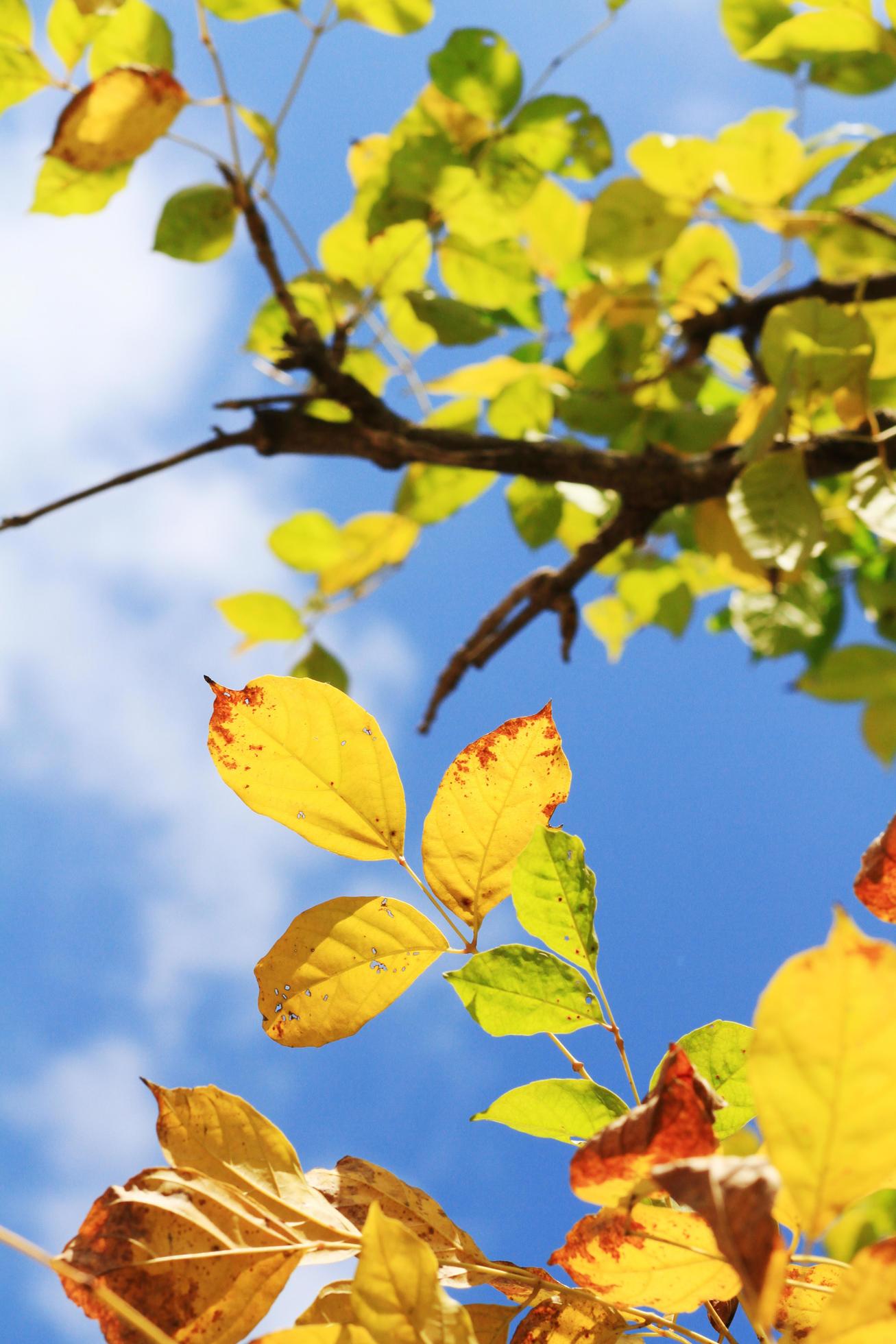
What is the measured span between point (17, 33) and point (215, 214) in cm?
21

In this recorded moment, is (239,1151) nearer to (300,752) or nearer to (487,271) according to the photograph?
(300,752)

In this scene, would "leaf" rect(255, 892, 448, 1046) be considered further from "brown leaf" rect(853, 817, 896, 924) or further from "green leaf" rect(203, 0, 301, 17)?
"green leaf" rect(203, 0, 301, 17)

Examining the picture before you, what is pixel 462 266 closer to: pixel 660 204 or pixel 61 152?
pixel 660 204

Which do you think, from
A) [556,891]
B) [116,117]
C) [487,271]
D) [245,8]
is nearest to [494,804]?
[556,891]

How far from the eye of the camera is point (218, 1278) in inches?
9.4

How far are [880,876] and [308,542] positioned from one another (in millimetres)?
986

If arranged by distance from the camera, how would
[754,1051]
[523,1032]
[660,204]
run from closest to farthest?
[754,1051]
[523,1032]
[660,204]

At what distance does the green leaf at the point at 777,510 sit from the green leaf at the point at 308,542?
565mm

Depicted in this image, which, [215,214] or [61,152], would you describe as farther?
[215,214]

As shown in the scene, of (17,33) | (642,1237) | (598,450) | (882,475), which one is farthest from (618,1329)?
(17,33)

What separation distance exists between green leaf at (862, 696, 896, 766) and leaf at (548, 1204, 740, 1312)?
1084 millimetres

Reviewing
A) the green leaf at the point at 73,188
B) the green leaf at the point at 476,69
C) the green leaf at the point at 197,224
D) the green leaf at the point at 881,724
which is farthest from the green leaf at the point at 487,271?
the green leaf at the point at 881,724

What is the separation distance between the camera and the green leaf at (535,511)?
4.07 ft

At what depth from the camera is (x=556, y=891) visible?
284 millimetres
